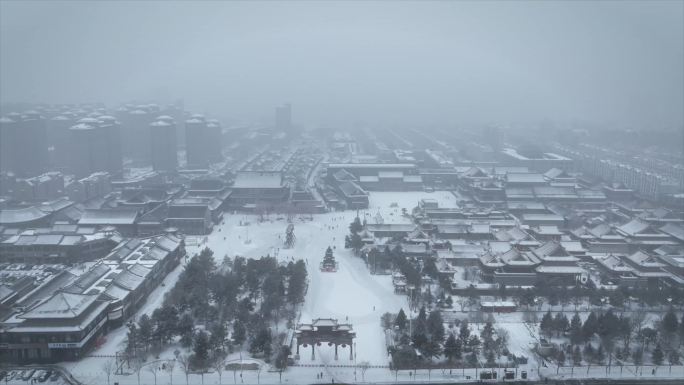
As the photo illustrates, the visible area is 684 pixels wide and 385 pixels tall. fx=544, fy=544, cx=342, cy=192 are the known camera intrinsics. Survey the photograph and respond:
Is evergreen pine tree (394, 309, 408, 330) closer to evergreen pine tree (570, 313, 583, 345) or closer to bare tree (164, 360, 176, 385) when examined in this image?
evergreen pine tree (570, 313, 583, 345)

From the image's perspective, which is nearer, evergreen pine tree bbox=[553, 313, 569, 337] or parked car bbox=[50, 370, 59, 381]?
parked car bbox=[50, 370, 59, 381]

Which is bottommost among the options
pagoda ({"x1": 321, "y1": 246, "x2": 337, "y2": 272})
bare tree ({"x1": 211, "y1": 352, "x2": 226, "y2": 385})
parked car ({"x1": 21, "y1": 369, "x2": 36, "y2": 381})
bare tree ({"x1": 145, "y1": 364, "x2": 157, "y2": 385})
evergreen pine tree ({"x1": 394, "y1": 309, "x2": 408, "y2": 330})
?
parked car ({"x1": 21, "y1": 369, "x2": 36, "y2": 381})

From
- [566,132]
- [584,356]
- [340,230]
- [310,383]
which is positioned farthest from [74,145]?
[566,132]

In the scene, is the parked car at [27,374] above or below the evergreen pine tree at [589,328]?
below

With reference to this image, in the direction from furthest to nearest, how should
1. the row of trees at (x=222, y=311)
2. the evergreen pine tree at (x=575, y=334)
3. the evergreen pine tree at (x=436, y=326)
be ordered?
the evergreen pine tree at (x=575, y=334) → the evergreen pine tree at (x=436, y=326) → the row of trees at (x=222, y=311)

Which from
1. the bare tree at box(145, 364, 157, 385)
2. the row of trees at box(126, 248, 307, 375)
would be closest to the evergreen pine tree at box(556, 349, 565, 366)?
the row of trees at box(126, 248, 307, 375)

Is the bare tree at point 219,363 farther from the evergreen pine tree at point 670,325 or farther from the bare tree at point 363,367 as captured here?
the evergreen pine tree at point 670,325

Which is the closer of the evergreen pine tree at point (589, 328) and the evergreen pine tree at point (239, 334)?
the evergreen pine tree at point (239, 334)

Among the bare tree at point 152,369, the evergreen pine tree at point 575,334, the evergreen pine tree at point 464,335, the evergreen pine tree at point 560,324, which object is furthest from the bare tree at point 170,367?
the evergreen pine tree at point 575,334

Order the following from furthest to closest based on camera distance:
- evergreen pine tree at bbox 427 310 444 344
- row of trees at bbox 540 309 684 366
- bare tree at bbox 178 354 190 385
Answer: evergreen pine tree at bbox 427 310 444 344
row of trees at bbox 540 309 684 366
bare tree at bbox 178 354 190 385
